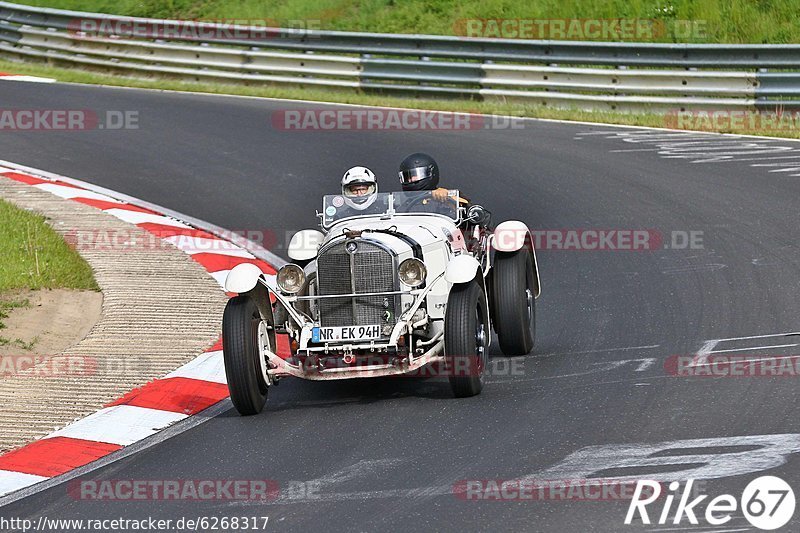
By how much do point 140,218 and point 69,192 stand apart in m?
1.50

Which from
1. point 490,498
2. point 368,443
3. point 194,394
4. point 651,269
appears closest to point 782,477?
point 490,498

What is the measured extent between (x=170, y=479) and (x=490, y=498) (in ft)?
5.86

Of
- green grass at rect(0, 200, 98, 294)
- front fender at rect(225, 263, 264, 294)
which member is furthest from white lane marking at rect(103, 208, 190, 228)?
front fender at rect(225, 263, 264, 294)

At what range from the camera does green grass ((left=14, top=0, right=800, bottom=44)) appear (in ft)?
68.3

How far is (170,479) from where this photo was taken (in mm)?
6785

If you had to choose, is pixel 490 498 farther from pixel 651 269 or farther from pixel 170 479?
pixel 651 269

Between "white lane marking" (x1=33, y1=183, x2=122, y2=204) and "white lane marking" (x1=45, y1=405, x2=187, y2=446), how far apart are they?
6416 mm

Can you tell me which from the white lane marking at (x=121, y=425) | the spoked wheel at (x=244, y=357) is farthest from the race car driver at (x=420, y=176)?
the white lane marking at (x=121, y=425)

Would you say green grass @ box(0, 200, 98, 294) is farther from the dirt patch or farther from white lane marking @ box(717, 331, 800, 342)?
white lane marking @ box(717, 331, 800, 342)

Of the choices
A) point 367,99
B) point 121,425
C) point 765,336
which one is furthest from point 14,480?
point 367,99

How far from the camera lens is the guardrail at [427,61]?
17578mm

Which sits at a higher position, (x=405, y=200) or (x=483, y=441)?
(x=405, y=200)

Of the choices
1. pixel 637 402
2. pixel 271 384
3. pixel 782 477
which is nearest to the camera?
pixel 782 477

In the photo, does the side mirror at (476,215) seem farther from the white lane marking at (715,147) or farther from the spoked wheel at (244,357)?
the white lane marking at (715,147)
